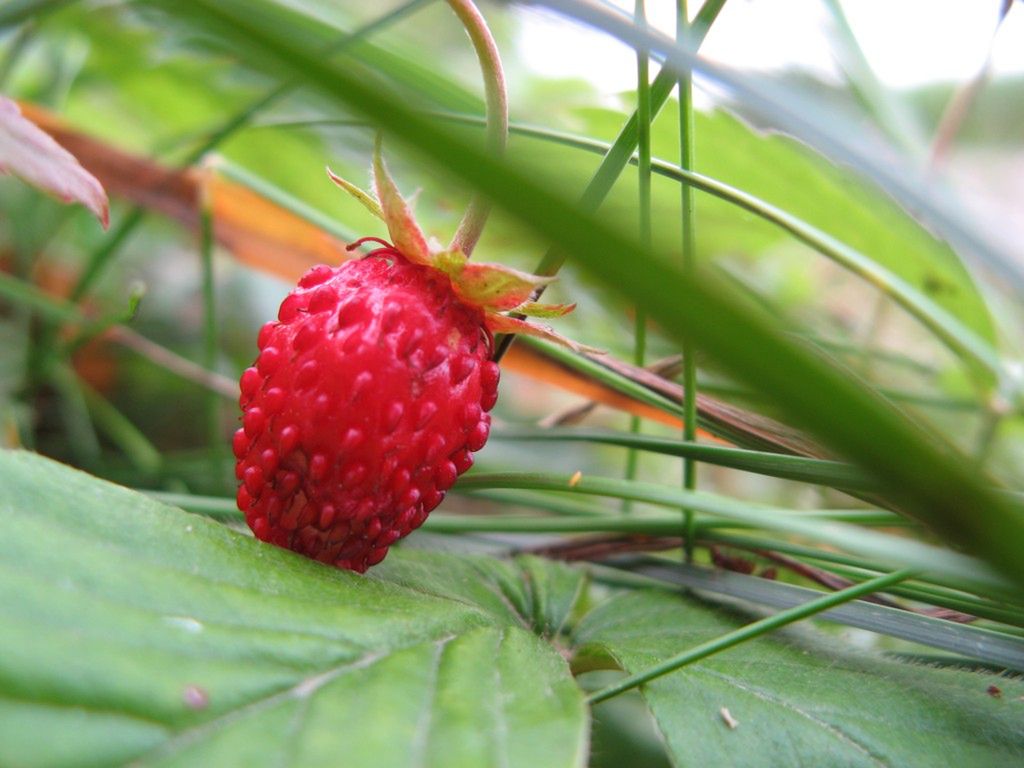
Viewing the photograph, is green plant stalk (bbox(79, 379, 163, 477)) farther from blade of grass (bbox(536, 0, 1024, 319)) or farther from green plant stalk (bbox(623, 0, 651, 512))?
blade of grass (bbox(536, 0, 1024, 319))

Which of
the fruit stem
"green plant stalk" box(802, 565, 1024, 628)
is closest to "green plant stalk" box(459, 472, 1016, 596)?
"green plant stalk" box(802, 565, 1024, 628)

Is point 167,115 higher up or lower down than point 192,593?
higher up

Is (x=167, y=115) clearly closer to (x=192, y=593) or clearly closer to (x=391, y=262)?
(x=391, y=262)

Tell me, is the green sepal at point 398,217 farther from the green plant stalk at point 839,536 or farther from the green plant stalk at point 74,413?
the green plant stalk at point 74,413

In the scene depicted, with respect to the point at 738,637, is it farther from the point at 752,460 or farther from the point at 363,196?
the point at 363,196

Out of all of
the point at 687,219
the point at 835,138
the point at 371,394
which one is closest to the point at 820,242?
the point at 687,219

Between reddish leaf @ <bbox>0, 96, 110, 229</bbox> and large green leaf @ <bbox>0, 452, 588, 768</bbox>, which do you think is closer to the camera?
large green leaf @ <bbox>0, 452, 588, 768</bbox>

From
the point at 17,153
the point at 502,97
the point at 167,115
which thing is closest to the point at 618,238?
the point at 502,97
